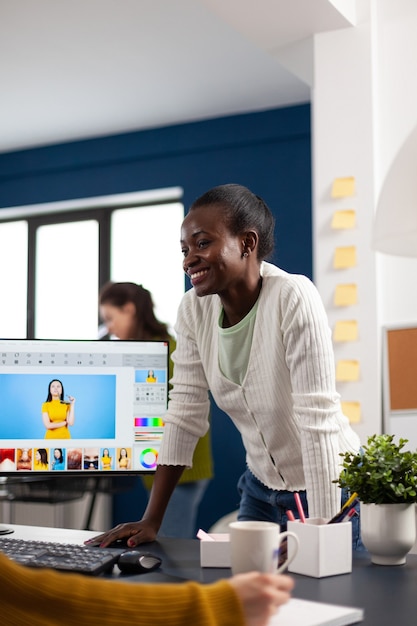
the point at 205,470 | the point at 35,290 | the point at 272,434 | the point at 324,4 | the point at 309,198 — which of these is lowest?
the point at 205,470

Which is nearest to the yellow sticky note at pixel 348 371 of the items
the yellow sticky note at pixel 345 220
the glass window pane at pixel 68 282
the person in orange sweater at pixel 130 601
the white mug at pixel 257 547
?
the yellow sticky note at pixel 345 220

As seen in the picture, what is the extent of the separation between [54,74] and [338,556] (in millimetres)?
3977

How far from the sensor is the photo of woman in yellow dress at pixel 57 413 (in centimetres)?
182

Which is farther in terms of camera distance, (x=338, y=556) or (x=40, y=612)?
(x=338, y=556)

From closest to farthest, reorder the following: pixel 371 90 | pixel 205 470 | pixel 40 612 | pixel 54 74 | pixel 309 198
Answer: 1. pixel 40 612
2. pixel 205 470
3. pixel 371 90
4. pixel 54 74
5. pixel 309 198

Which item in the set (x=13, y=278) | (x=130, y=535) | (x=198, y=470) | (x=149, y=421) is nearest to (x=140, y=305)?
(x=198, y=470)

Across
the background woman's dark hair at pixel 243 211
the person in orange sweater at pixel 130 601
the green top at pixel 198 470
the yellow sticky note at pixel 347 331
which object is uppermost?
the background woman's dark hair at pixel 243 211

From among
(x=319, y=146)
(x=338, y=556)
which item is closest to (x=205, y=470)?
(x=319, y=146)

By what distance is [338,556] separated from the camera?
1292 millimetres

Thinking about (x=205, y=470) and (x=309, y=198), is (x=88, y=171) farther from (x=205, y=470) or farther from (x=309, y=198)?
(x=205, y=470)

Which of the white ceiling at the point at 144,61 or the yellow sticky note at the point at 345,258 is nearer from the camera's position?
the yellow sticky note at the point at 345,258

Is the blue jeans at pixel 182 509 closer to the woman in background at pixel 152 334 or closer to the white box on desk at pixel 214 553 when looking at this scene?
the woman in background at pixel 152 334

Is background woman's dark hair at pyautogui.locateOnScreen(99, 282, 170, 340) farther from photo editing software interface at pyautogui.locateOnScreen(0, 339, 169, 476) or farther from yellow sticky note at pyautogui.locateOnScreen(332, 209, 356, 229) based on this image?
photo editing software interface at pyautogui.locateOnScreen(0, 339, 169, 476)

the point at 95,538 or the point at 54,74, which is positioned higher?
the point at 54,74
